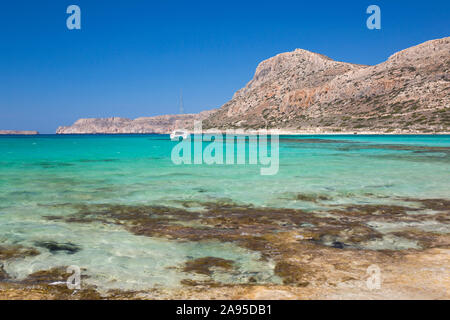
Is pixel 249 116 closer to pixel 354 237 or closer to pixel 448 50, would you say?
pixel 448 50

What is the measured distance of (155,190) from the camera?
51.3ft

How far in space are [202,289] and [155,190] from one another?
1075 centimetres

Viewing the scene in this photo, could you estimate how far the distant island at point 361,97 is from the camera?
116 m

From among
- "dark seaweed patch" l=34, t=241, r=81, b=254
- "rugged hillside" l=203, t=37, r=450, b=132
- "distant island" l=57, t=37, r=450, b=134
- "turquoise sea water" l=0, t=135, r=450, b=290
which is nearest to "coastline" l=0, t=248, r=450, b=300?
"turquoise sea water" l=0, t=135, r=450, b=290

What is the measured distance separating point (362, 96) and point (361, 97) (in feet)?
1.79

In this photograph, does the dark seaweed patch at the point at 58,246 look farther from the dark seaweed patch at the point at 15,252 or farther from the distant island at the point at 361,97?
the distant island at the point at 361,97

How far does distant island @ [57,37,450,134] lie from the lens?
11569 centimetres

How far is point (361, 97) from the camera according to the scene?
138 meters

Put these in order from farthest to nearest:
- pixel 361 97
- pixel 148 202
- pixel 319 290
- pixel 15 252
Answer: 1. pixel 361 97
2. pixel 148 202
3. pixel 15 252
4. pixel 319 290

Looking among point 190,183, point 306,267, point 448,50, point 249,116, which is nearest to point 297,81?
point 249,116

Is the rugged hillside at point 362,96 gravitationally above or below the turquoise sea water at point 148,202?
above

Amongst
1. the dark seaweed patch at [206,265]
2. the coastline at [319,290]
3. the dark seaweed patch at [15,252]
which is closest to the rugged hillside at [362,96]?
the coastline at [319,290]

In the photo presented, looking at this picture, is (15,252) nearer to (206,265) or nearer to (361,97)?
(206,265)

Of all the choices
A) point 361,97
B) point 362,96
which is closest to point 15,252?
point 362,96
